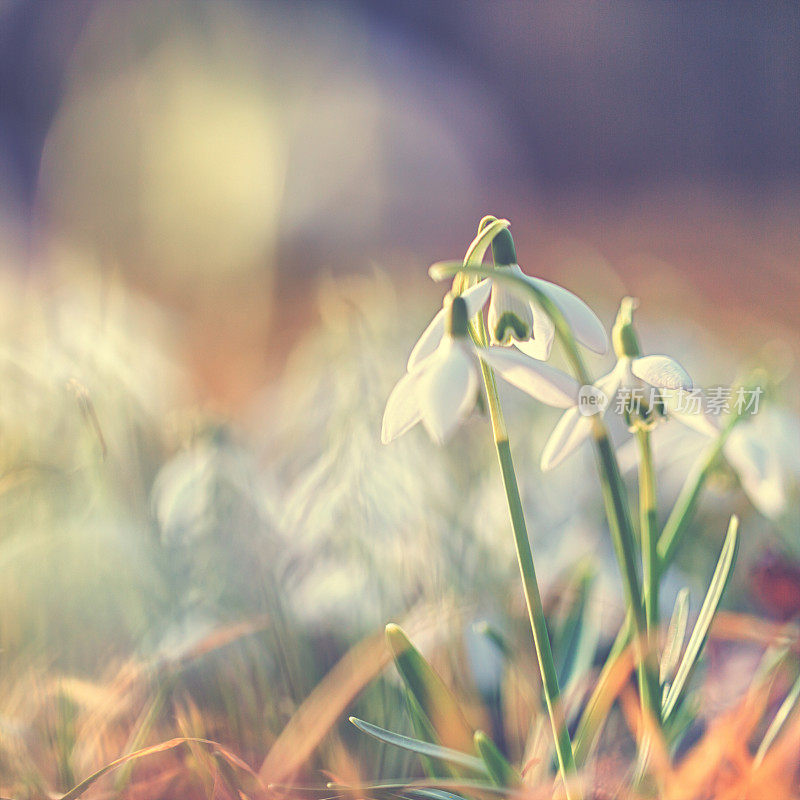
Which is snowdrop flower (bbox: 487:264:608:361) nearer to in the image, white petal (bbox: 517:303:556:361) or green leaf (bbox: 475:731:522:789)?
white petal (bbox: 517:303:556:361)

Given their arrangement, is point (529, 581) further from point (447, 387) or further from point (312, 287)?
point (312, 287)

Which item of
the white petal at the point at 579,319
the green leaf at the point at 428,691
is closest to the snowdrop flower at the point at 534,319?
the white petal at the point at 579,319

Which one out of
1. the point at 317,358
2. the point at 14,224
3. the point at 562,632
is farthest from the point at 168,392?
the point at 14,224

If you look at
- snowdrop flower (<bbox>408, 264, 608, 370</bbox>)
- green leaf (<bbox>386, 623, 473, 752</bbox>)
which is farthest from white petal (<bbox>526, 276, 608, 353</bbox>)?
green leaf (<bbox>386, 623, 473, 752</bbox>)

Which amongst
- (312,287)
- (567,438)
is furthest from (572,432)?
(312,287)

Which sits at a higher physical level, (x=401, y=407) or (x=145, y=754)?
(x=401, y=407)

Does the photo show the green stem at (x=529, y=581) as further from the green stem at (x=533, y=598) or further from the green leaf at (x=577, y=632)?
the green leaf at (x=577, y=632)
